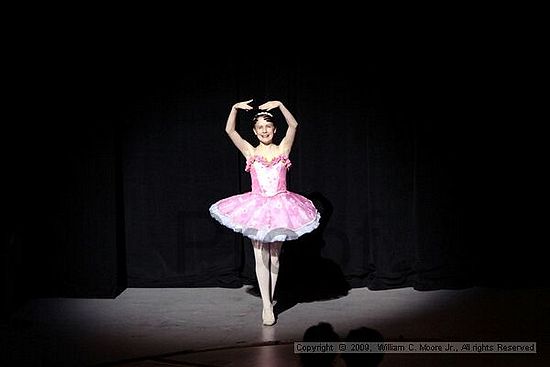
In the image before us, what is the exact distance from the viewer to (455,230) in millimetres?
6520

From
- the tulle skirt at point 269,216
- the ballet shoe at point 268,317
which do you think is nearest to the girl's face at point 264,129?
the tulle skirt at point 269,216

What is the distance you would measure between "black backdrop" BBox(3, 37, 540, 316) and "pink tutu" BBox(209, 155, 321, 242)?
0.86 metres

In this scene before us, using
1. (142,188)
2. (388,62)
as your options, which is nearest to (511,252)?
(388,62)

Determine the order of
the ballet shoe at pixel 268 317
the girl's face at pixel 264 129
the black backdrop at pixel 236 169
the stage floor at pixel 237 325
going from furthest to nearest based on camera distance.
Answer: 1. the black backdrop at pixel 236 169
2. the ballet shoe at pixel 268 317
3. the girl's face at pixel 264 129
4. the stage floor at pixel 237 325

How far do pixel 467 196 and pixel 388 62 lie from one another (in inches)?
40.8

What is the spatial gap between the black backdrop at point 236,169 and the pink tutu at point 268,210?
33.8 inches

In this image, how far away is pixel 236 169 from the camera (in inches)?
257

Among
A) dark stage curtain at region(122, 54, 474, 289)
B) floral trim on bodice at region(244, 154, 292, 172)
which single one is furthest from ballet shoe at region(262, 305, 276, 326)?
dark stage curtain at region(122, 54, 474, 289)

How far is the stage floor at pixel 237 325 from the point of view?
5.03 meters

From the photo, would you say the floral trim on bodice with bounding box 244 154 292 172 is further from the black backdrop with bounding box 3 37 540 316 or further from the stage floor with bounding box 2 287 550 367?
the stage floor with bounding box 2 287 550 367

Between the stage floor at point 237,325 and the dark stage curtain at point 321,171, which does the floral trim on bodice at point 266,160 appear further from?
the stage floor at point 237,325

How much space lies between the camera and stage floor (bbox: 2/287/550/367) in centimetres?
503

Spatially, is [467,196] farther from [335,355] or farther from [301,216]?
[335,355]

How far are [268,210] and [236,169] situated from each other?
3.46 ft
